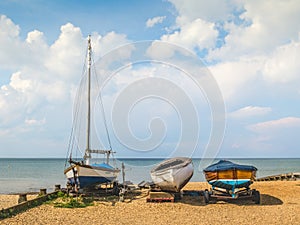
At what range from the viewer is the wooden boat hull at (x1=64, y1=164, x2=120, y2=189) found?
18484 millimetres

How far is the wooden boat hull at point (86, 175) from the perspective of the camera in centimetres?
1848

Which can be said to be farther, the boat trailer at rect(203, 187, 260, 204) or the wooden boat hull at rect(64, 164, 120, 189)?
the wooden boat hull at rect(64, 164, 120, 189)

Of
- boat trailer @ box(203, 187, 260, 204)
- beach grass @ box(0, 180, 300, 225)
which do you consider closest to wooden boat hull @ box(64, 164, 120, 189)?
beach grass @ box(0, 180, 300, 225)

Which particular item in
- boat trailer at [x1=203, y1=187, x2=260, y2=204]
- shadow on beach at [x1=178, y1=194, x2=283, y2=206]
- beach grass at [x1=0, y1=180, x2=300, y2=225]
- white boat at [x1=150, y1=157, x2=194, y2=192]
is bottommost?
beach grass at [x1=0, y1=180, x2=300, y2=225]

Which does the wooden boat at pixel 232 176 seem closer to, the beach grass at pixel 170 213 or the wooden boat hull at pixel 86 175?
the beach grass at pixel 170 213

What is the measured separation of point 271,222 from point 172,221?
344 centimetres

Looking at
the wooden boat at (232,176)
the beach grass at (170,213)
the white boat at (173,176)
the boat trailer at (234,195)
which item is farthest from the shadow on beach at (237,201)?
the white boat at (173,176)

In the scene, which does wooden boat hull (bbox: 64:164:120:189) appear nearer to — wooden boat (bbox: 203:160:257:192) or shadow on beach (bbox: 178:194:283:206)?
shadow on beach (bbox: 178:194:283:206)

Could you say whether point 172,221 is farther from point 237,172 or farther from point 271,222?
point 237,172

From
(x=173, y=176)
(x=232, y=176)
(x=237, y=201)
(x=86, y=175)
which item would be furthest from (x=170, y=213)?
(x=86, y=175)

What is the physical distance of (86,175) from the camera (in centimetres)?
1864

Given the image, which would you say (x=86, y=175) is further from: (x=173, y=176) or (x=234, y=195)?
(x=234, y=195)

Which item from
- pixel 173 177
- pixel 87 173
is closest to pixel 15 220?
pixel 87 173

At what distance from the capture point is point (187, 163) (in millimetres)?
18609
